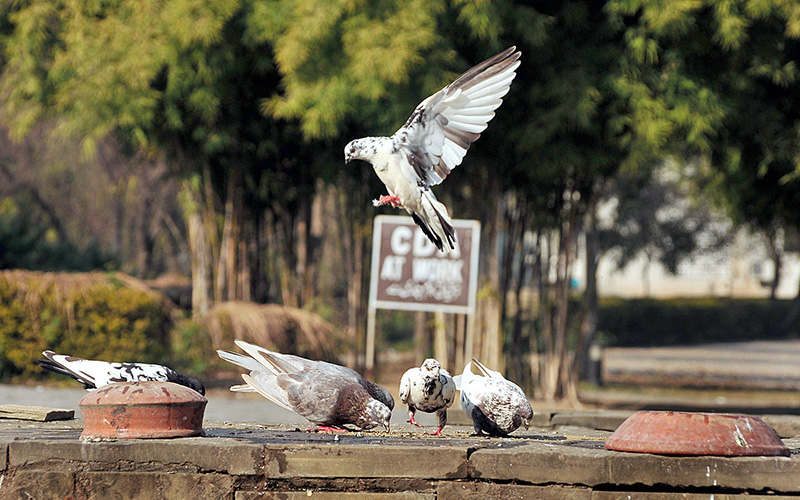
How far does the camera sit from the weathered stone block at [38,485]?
389 centimetres

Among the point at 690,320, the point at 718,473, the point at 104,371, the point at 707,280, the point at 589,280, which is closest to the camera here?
the point at 718,473

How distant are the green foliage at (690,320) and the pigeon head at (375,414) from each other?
20.6 meters

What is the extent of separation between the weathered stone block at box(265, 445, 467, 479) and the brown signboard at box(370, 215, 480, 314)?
5260 mm

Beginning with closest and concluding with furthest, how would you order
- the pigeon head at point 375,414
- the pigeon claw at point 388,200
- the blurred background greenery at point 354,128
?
the pigeon claw at point 388,200
the pigeon head at point 375,414
the blurred background greenery at point 354,128

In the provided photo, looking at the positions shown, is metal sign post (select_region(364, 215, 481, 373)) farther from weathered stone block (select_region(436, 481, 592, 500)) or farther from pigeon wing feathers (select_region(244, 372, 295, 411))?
weathered stone block (select_region(436, 481, 592, 500))

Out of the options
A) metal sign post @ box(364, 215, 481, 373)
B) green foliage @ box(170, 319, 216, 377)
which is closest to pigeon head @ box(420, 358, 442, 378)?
metal sign post @ box(364, 215, 481, 373)

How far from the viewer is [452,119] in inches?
170

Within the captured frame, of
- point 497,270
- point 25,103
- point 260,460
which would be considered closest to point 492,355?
point 497,270

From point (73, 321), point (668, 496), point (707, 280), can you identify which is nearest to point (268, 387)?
point (668, 496)

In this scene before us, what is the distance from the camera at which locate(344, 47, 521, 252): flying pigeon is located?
4129 mm

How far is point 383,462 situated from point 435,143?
1371mm

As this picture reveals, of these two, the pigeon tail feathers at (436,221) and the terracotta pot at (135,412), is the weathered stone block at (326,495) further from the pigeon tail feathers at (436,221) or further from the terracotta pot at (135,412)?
the pigeon tail feathers at (436,221)

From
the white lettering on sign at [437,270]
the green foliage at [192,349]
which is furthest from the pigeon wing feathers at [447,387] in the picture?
the green foliage at [192,349]

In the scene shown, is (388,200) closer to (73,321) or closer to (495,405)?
(495,405)
